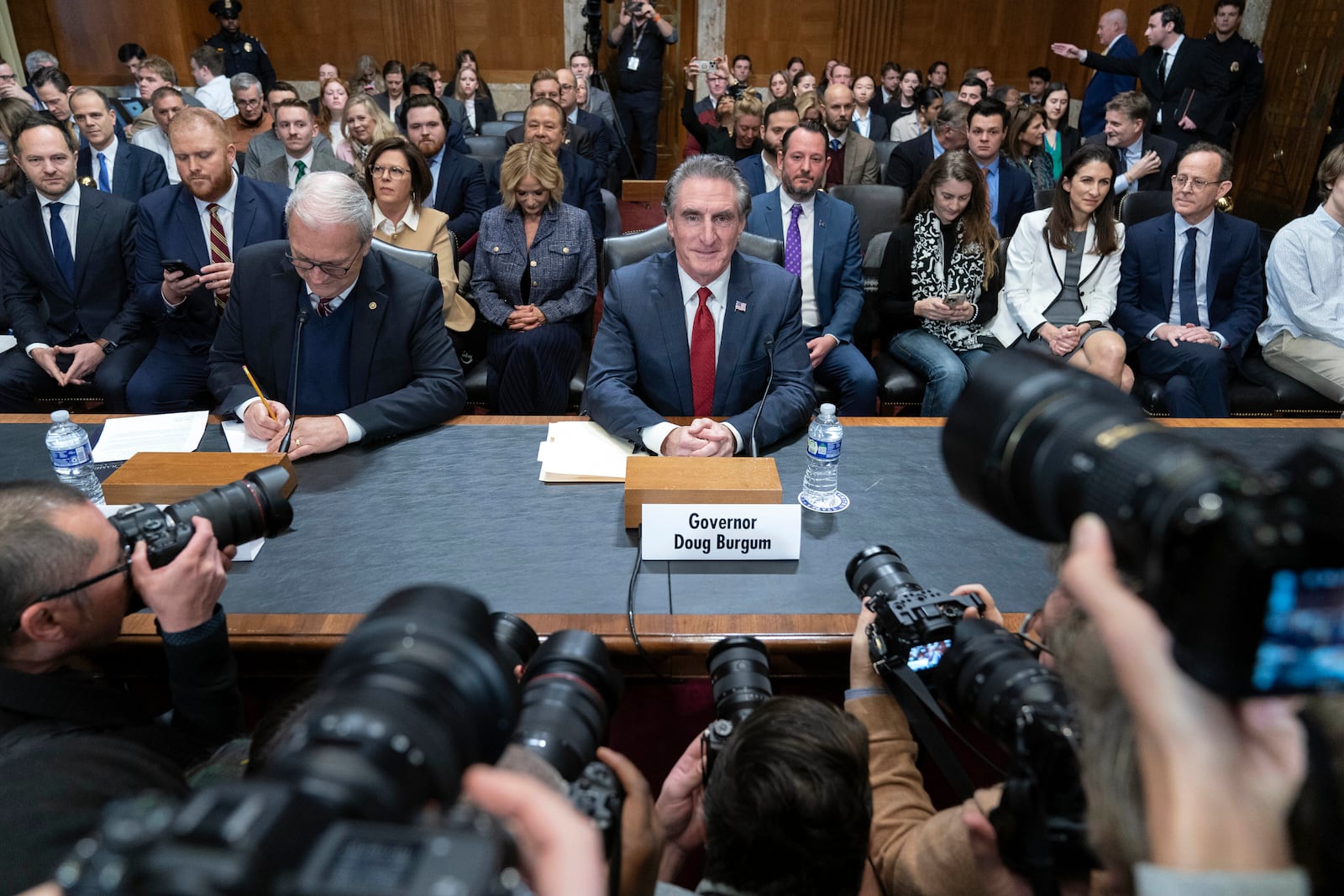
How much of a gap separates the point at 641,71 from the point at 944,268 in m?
5.48

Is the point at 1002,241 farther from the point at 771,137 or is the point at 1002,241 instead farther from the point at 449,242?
the point at 449,242

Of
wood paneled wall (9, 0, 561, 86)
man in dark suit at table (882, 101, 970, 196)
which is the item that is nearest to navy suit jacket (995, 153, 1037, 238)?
man in dark suit at table (882, 101, 970, 196)

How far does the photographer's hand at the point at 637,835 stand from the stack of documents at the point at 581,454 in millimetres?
921

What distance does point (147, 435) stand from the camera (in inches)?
80.0

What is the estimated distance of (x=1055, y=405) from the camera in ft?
2.71

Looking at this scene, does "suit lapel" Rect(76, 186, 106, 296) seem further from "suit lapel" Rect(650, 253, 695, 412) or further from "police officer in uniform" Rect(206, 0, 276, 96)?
"police officer in uniform" Rect(206, 0, 276, 96)

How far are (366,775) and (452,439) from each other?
5.32 feet

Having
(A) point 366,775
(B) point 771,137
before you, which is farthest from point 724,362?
(B) point 771,137

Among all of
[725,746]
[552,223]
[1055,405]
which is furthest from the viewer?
[552,223]

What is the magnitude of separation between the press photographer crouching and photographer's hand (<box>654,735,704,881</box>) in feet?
2.10

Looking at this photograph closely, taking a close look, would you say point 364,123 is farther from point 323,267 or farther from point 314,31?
point 314,31

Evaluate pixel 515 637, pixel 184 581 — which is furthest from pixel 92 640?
pixel 515 637

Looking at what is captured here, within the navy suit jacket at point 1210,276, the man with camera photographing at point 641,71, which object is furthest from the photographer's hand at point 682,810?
the man with camera photographing at point 641,71

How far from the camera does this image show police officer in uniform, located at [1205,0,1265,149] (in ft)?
19.6
